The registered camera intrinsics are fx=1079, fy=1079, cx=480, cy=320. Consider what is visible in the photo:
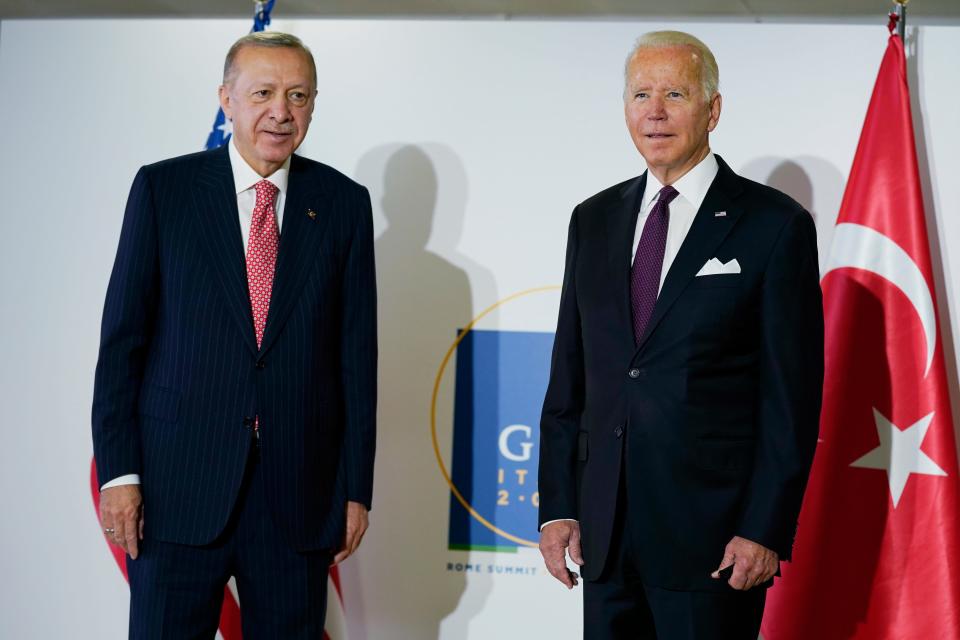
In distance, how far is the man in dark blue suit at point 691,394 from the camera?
2016mm

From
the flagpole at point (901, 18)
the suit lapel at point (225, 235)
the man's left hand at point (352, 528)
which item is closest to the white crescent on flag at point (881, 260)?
the flagpole at point (901, 18)

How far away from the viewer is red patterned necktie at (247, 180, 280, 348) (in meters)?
2.24

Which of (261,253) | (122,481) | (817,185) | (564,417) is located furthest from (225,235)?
(817,185)

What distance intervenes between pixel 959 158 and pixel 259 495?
2.15m

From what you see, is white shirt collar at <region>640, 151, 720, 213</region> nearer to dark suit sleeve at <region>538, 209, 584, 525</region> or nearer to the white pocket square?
the white pocket square

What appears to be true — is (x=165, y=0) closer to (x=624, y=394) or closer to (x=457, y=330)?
(x=457, y=330)

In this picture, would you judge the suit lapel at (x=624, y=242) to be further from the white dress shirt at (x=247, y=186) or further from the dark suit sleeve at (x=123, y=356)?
the dark suit sleeve at (x=123, y=356)

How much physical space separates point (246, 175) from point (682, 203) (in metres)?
0.93

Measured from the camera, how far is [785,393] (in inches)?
78.7

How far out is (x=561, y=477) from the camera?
2229 millimetres

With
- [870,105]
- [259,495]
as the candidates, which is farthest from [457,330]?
[870,105]

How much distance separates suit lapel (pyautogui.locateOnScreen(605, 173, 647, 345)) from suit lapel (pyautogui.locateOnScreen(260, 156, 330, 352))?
0.62 metres

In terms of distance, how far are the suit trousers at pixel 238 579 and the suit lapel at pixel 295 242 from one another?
0.28 metres

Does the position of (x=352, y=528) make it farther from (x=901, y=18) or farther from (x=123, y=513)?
(x=901, y=18)
